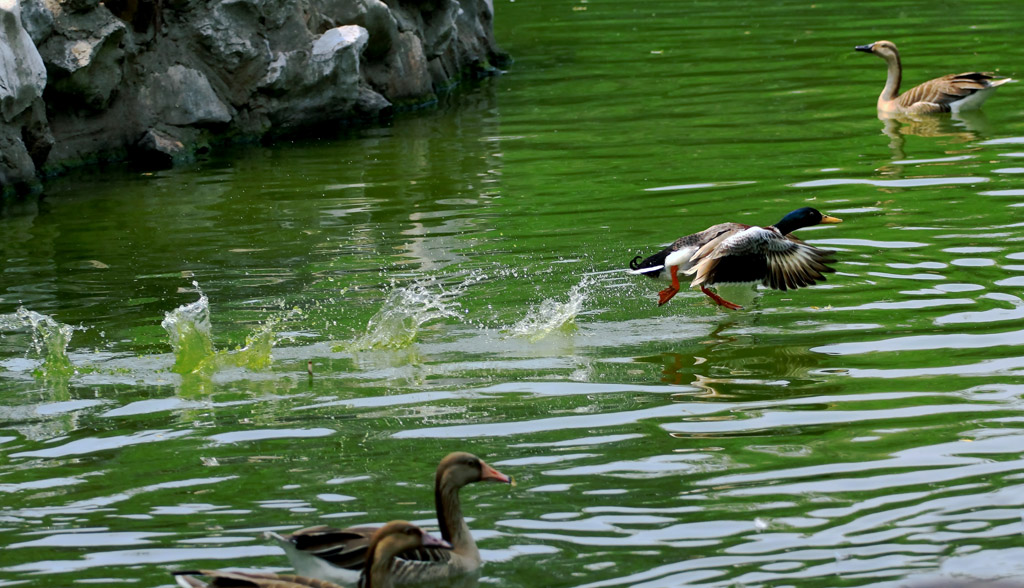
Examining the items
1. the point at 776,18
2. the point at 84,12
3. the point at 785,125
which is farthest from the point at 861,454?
the point at 776,18

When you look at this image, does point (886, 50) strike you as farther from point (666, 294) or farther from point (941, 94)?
point (666, 294)

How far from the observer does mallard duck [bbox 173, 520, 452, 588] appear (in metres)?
5.13

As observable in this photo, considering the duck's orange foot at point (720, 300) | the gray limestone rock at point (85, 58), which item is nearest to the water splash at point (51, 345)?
the duck's orange foot at point (720, 300)

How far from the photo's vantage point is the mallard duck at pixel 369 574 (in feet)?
16.8

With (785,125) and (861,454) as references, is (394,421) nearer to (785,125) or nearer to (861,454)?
(861,454)

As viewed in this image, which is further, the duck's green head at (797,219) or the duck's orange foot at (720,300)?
the duck's green head at (797,219)

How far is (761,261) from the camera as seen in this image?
973cm

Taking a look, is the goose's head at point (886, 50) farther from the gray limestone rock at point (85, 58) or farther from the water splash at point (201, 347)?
the water splash at point (201, 347)

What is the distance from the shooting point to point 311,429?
779 centimetres

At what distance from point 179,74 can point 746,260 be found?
32.2 ft

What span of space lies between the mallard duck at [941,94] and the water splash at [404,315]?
8.52 m

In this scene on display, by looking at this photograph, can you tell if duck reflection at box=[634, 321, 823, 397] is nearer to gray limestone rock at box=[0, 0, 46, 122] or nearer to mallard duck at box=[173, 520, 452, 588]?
mallard duck at box=[173, 520, 452, 588]

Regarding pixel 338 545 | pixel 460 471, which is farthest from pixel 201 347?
pixel 338 545

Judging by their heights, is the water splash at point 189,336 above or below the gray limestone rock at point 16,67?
below
